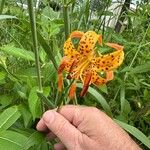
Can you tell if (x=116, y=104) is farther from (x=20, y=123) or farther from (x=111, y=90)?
(x=20, y=123)

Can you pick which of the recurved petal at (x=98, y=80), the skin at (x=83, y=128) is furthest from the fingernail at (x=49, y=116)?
the recurved petal at (x=98, y=80)

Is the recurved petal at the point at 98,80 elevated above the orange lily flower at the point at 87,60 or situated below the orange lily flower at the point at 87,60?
below

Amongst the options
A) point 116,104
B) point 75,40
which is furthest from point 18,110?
point 116,104

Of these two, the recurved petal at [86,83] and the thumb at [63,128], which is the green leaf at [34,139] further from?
the recurved petal at [86,83]

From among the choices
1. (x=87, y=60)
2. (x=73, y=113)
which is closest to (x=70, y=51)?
(x=87, y=60)

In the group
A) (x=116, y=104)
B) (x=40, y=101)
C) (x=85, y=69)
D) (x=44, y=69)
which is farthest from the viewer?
(x=116, y=104)

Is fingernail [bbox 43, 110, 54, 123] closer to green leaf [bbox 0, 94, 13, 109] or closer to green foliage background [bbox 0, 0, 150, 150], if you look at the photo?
green foliage background [bbox 0, 0, 150, 150]

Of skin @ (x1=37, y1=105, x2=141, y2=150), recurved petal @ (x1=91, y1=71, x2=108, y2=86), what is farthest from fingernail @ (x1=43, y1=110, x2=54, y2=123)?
recurved petal @ (x1=91, y1=71, x2=108, y2=86)
